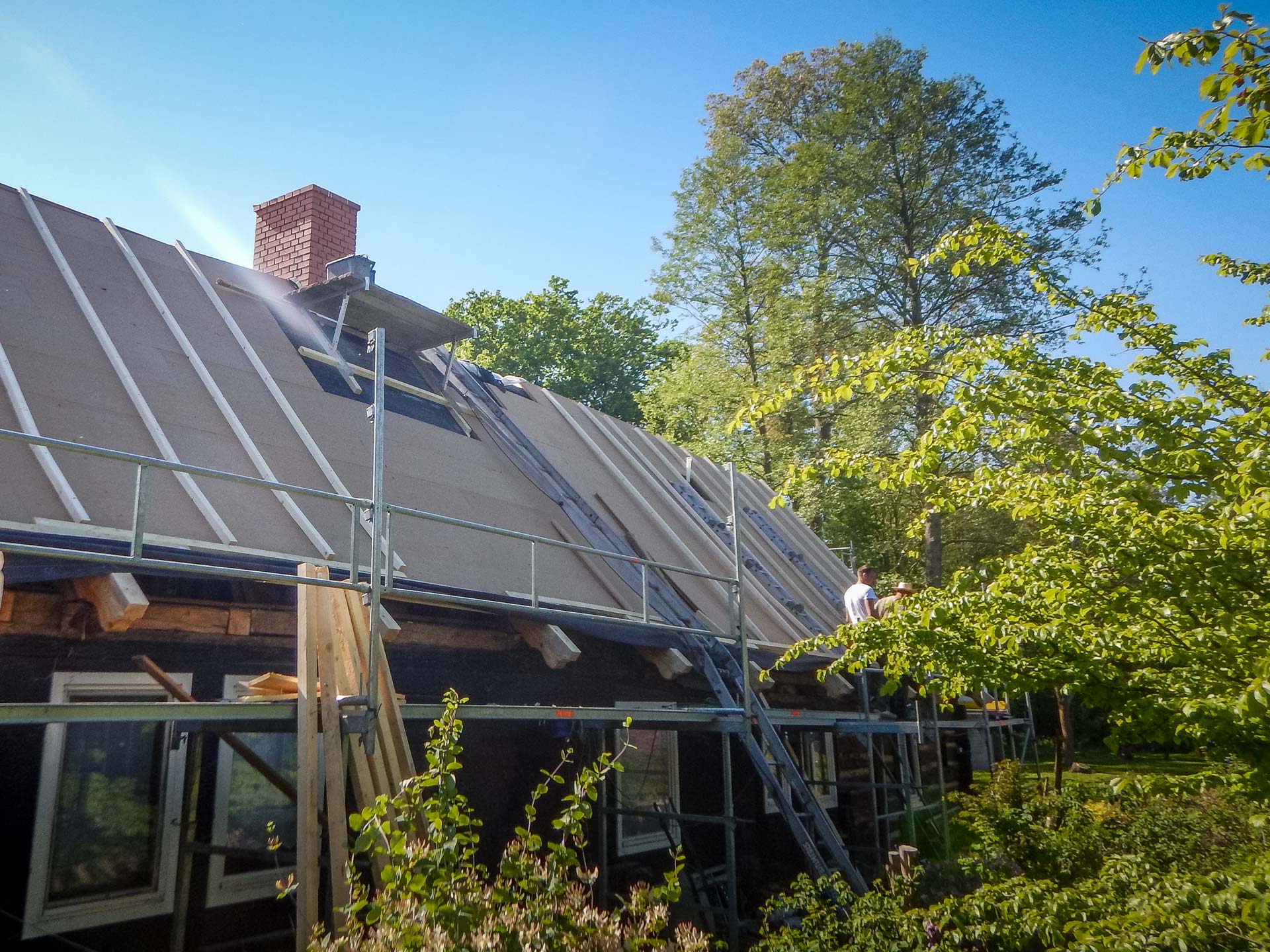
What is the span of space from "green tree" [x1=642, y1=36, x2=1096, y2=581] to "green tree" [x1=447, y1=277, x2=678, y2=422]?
962cm

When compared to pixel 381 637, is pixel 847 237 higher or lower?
higher

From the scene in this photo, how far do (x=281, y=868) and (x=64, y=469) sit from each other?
2.86 meters

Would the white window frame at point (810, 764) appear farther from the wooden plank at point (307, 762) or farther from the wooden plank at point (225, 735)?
the wooden plank at point (307, 762)

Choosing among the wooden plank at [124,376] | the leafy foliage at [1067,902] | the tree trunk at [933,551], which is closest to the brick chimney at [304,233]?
the wooden plank at [124,376]

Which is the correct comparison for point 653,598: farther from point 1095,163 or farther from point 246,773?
point 1095,163

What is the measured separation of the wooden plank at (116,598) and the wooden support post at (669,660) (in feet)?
13.5

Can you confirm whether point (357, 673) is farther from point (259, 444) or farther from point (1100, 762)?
point (1100, 762)

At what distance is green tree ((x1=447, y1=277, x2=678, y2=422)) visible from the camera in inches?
1431

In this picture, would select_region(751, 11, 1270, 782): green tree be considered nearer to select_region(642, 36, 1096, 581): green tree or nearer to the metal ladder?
the metal ladder

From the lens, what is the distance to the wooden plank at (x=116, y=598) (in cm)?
464

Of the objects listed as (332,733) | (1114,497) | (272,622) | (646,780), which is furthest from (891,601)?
(646,780)

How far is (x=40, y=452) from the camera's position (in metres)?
5.14

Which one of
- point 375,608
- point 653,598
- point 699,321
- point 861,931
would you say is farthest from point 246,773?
point 699,321

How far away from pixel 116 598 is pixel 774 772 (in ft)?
16.0
